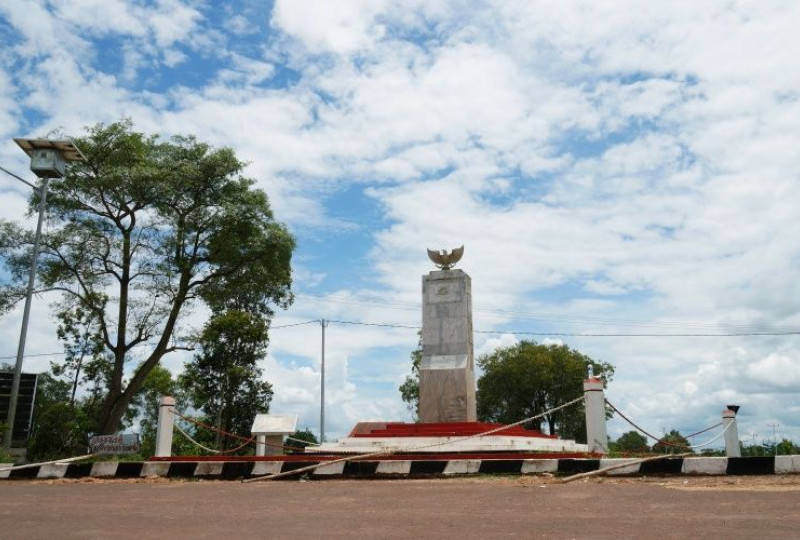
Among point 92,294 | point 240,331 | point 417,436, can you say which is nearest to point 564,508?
point 417,436

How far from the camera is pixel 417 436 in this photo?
14.1 metres

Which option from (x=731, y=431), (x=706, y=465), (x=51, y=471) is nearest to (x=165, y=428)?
(x=51, y=471)

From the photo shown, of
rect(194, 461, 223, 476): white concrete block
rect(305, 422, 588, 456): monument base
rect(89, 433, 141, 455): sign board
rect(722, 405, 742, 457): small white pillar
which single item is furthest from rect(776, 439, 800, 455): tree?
rect(89, 433, 141, 455): sign board

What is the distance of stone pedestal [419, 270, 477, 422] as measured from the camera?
16328 mm

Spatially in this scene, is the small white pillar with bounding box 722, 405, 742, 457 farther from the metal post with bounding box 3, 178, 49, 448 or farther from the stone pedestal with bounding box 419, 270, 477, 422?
the metal post with bounding box 3, 178, 49, 448

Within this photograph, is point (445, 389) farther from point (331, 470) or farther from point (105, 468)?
point (105, 468)

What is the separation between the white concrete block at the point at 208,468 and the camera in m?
10.5

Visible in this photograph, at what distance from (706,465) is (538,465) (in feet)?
7.09

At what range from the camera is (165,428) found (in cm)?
1359

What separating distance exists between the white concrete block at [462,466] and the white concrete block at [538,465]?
26.1 inches

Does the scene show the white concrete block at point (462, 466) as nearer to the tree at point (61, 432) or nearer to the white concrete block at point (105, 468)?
the white concrete block at point (105, 468)

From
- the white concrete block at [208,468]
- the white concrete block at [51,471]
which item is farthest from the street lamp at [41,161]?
the white concrete block at [208,468]

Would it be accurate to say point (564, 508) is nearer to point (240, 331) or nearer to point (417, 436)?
point (417, 436)

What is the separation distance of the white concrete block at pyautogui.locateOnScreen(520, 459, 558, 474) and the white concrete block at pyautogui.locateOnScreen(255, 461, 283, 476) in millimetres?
3619
